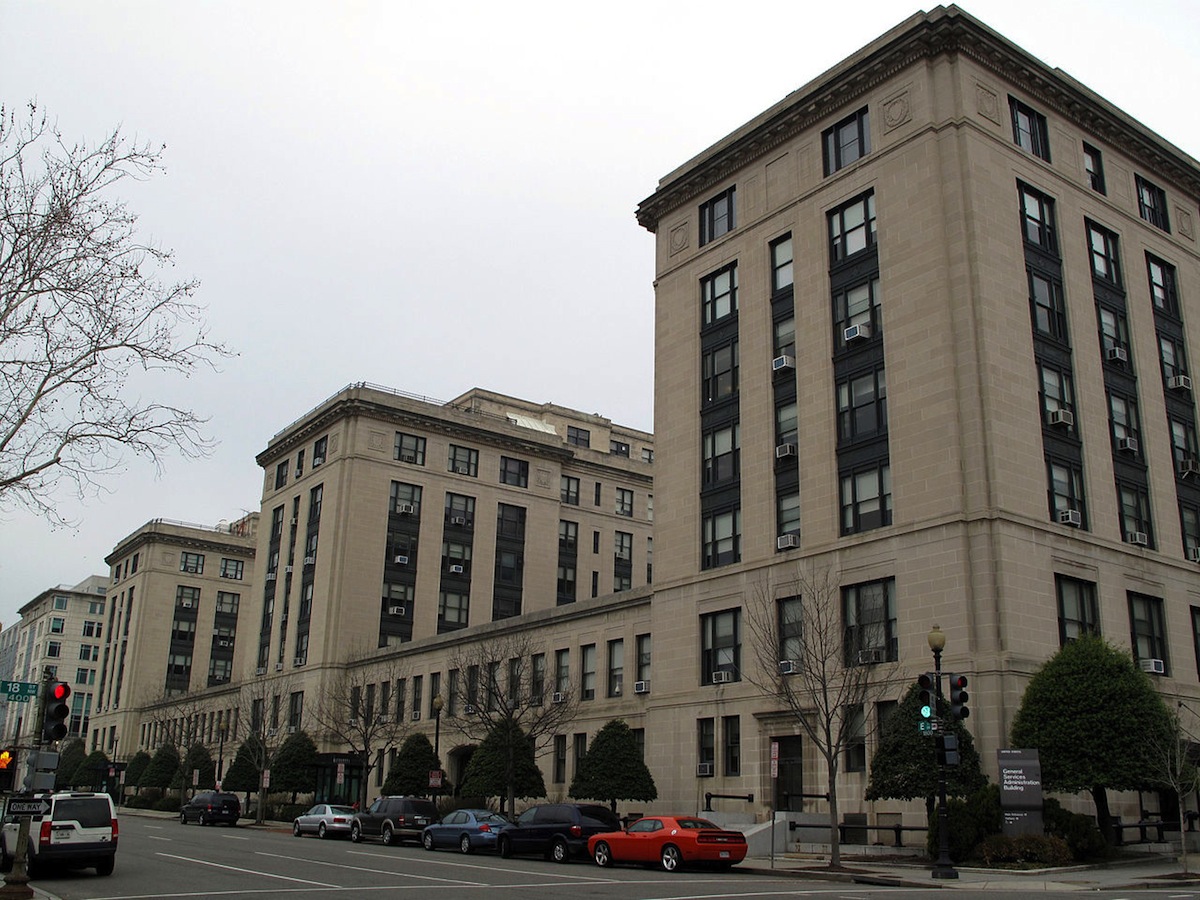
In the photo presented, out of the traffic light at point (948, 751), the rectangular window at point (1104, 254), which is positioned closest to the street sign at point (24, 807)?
the traffic light at point (948, 751)

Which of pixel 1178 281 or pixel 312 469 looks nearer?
pixel 1178 281

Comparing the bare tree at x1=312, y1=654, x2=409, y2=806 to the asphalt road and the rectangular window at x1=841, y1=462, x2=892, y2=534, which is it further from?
→ the rectangular window at x1=841, y1=462, x2=892, y2=534

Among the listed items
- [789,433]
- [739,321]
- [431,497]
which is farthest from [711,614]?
[431,497]

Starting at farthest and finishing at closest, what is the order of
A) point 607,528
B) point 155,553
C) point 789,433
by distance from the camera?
point 155,553 < point 607,528 < point 789,433

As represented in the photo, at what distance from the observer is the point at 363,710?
61.9m

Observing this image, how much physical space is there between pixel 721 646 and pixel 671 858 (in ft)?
51.5

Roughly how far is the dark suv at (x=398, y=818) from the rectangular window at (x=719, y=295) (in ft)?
75.6

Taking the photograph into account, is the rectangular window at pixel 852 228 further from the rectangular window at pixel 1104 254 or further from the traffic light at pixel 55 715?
the traffic light at pixel 55 715

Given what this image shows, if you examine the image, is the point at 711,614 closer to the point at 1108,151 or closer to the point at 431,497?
the point at 1108,151

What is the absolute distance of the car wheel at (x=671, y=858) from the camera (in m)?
28.5

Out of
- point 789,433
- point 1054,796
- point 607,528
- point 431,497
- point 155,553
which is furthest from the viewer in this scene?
point 155,553

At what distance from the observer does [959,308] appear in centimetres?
3788

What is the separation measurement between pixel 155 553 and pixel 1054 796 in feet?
311

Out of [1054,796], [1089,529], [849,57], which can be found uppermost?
[849,57]
